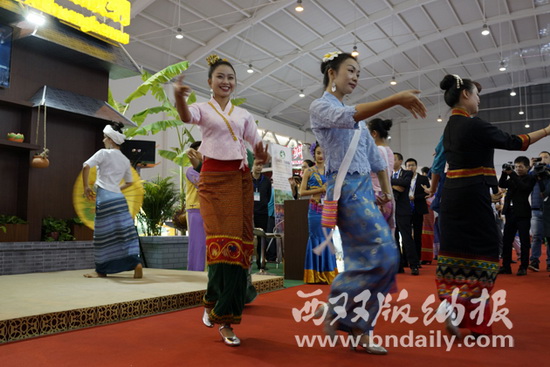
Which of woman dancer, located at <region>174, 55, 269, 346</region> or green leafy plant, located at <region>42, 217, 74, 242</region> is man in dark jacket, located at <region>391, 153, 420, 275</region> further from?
green leafy plant, located at <region>42, 217, 74, 242</region>

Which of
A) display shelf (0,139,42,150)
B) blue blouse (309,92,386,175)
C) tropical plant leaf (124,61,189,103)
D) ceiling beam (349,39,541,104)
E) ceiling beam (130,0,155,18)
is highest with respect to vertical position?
ceiling beam (349,39,541,104)

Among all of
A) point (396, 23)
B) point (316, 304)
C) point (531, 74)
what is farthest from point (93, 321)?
point (531, 74)

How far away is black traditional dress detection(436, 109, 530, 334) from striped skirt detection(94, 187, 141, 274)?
310cm

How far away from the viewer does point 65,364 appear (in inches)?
84.0

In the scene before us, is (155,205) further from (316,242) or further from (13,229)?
(316,242)

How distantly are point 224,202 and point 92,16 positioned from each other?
17.5ft

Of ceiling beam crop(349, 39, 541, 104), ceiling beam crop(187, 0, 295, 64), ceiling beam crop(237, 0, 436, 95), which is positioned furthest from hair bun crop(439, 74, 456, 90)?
ceiling beam crop(349, 39, 541, 104)

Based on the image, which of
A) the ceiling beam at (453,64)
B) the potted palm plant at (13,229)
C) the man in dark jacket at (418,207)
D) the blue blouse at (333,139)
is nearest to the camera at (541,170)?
the man in dark jacket at (418,207)

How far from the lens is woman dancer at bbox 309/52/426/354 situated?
2240 millimetres

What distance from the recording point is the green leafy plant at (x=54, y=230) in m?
6.22

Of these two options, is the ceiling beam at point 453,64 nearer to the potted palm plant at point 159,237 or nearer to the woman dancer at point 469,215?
the potted palm plant at point 159,237

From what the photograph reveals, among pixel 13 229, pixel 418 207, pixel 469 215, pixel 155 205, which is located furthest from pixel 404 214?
pixel 13 229

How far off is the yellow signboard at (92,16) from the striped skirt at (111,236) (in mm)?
3026

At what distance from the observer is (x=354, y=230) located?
7.61ft
